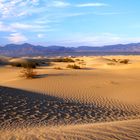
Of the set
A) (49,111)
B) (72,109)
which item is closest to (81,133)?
(49,111)

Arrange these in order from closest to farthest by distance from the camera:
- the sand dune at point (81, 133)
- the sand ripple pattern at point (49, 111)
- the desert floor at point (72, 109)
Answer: the sand dune at point (81, 133)
the desert floor at point (72, 109)
the sand ripple pattern at point (49, 111)

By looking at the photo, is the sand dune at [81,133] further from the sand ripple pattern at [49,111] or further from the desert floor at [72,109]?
the sand ripple pattern at [49,111]

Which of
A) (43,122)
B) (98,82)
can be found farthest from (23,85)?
(43,122)

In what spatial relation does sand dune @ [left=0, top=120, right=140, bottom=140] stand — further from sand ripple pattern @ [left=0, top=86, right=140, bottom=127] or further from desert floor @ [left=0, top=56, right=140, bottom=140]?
sand ripple pattern @ [left=0, top=86, right=140, bottom=127]

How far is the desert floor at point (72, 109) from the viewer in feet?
31.4

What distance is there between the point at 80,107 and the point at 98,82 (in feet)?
28.4

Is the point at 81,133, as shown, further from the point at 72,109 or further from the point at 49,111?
the point at 72,109

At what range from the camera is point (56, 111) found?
14.0m

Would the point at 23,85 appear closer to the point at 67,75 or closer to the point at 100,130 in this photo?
the point at 67,75

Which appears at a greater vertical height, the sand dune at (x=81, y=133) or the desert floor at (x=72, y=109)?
the sand dune at (x=81, y=133)

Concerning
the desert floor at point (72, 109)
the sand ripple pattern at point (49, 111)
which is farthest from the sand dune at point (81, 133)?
the sand ripple pattern at point (49, 111)

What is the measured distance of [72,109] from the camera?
1470 cm

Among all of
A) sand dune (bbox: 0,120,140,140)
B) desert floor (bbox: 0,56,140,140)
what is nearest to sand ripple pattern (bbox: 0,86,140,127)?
desert floor (bbox: 0,56,140,140)

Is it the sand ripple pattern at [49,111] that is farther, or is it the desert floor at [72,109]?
the sand ripple pattern at [49,111]
